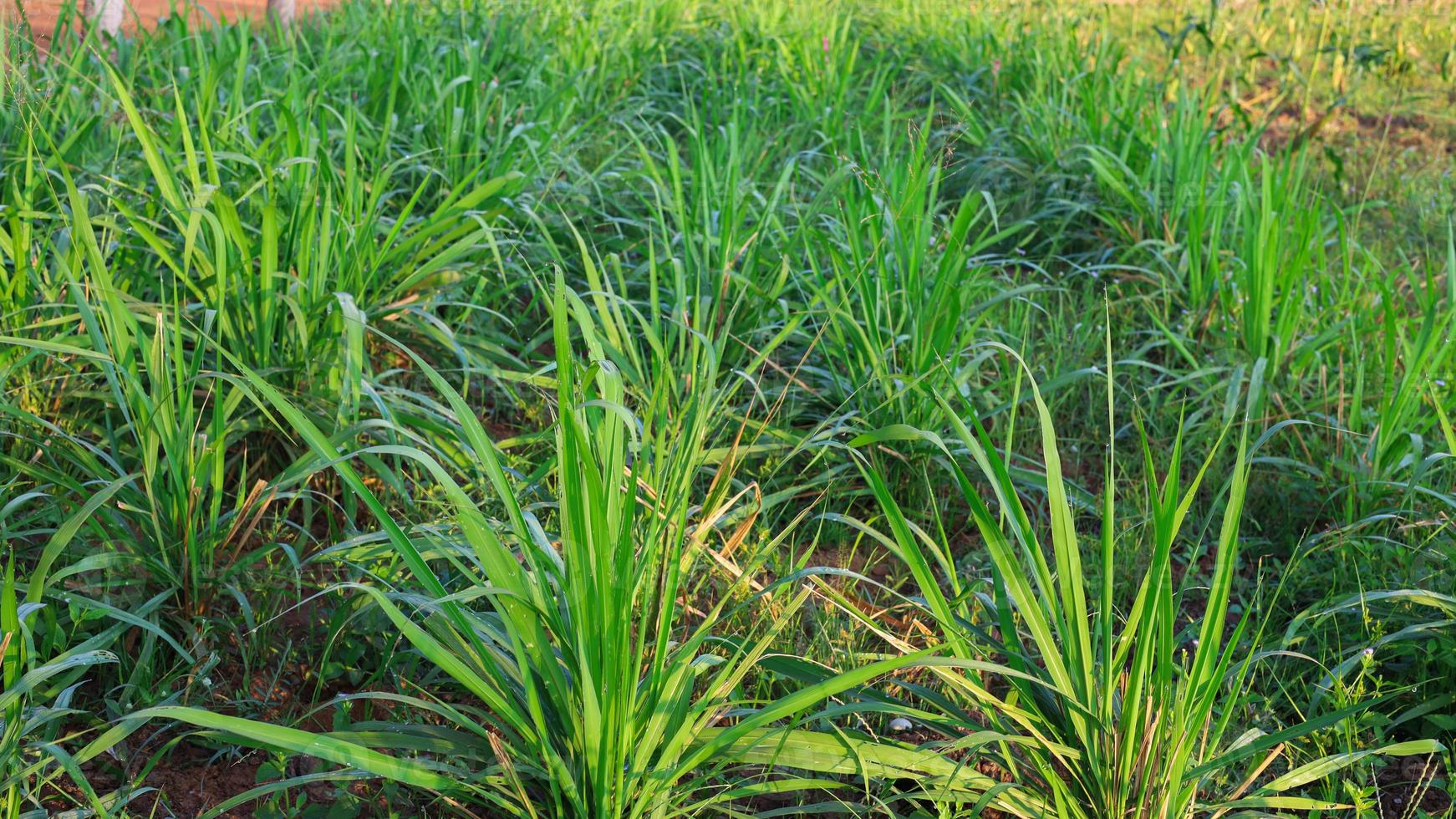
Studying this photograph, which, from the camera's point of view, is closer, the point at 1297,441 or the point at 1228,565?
the point at 1228,565

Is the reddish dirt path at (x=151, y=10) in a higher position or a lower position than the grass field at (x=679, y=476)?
higher

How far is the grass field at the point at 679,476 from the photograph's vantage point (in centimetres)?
127

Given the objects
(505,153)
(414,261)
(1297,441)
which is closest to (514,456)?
(414,261)

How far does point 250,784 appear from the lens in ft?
4.72

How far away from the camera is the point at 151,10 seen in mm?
4367

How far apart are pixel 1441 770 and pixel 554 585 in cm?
115

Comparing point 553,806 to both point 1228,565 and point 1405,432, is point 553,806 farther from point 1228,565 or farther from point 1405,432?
point 1405,432

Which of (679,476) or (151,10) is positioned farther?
(151,10)

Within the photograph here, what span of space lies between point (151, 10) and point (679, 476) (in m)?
3.85

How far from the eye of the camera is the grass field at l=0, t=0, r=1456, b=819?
127 centimetres

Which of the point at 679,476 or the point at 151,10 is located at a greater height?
the point at 151,10

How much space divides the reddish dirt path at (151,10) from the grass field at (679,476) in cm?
11

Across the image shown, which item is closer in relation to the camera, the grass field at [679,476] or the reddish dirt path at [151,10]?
the grass field at [679,476]

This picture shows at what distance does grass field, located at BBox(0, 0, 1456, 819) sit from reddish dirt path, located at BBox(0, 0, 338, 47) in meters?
0.11
